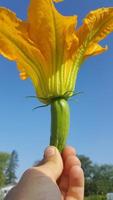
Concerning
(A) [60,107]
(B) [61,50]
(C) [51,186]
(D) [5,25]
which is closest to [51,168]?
(C) [51,186]

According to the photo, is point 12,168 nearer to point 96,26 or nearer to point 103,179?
point 103,179

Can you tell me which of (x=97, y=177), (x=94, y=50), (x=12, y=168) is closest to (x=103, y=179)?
(x=97, y=177)

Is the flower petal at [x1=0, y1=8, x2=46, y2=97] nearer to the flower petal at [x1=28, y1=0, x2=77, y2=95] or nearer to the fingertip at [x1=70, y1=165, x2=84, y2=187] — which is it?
the flower petal at [x1=28, y1=0, x2=77, y2=95]

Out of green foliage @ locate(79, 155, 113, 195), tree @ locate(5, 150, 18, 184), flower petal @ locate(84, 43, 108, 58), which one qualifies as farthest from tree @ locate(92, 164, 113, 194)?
flower petal @ locate(84, 43, 108, 58)

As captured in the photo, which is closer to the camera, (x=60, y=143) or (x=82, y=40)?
(x=60, y=143)

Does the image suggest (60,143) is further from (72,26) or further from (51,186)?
(72,26)

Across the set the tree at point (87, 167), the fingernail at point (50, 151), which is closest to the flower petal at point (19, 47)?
the fingernail at point (50, 151)
